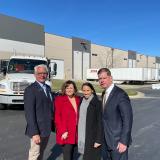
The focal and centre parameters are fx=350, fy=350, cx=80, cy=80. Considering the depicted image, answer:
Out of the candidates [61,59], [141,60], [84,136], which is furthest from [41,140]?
[141,60]

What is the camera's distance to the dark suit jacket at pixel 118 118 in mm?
4402

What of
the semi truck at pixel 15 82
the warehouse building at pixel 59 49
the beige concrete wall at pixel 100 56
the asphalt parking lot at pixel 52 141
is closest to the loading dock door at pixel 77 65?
the warehouse building at pixel 59 49

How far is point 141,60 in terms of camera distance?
102m

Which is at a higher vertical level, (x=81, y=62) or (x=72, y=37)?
(x=72, y=37)

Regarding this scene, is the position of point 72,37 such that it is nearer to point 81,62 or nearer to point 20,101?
point 81,62

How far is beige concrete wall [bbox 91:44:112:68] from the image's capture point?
75.6m

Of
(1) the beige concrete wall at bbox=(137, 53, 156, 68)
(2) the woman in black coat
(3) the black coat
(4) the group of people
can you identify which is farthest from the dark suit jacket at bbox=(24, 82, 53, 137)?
(1) the beige concrete wall at bbox=(137, 53, 156, 68)

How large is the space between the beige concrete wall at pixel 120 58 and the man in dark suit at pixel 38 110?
79592 millimetres

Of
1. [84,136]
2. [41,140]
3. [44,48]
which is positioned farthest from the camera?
[44,48]

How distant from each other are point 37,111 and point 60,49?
2232 inches

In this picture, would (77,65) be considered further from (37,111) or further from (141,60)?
(37,111)

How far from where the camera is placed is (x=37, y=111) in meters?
5.27

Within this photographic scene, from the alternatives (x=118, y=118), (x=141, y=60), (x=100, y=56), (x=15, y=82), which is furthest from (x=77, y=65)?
(x=118, y=118)

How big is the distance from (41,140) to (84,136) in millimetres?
832
